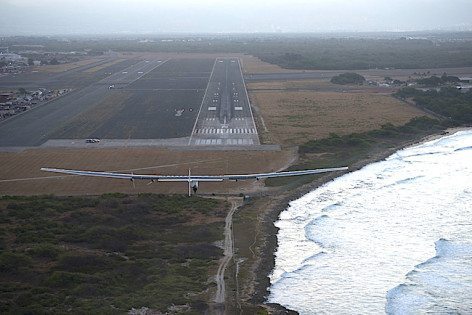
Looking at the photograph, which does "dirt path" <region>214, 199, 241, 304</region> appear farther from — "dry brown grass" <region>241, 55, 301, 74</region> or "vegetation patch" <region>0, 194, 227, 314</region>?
"dry brown grass" <region>241, 55, 301, 74</region>

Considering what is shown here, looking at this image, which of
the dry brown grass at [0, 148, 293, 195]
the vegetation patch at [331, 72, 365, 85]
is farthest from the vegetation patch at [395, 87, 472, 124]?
the dry brown grass at [0, 148, 293, 195]

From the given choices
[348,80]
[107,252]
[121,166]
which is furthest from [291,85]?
[107,252]

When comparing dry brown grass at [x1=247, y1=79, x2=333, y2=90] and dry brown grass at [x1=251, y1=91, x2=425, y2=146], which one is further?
dry brown grass at [x1=247, y1=79, x2=333, y2=90]

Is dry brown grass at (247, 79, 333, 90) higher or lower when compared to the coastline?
higher

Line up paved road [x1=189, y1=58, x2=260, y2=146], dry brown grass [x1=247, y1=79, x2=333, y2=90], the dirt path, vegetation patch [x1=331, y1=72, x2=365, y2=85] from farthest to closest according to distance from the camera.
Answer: vegetation patch [x1=331, y1=72, x2=365, y2=85], dry brown grass [x1=247, y1=79, x2=333, y2=90], paved road [x1=189, y1=58, x2=260, y2=146], the dirt path

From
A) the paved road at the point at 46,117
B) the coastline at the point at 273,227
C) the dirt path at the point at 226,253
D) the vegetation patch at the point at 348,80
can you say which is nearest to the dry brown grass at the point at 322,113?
the coastline at the point at 273,227

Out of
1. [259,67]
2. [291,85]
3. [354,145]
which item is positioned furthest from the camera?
[259,67]

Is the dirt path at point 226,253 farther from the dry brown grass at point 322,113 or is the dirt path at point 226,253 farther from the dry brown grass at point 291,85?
the dry brown grass at point 291,85

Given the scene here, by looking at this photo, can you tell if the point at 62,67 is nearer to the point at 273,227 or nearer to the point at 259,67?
the point at 259,67
